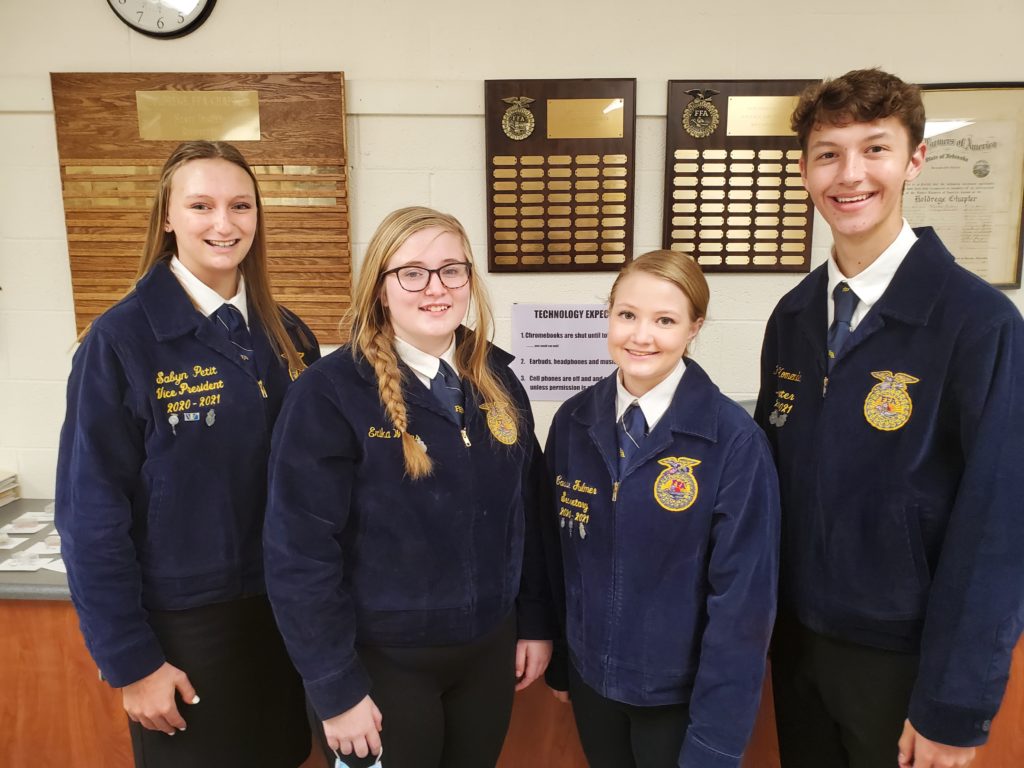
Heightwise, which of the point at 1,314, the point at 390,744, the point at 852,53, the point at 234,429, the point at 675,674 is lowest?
the point at 390,744

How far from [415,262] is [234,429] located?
1.48 ft

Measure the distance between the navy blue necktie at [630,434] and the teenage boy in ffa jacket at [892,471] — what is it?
27 centimetres

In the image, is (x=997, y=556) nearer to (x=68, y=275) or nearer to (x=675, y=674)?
(x=675, y=674)

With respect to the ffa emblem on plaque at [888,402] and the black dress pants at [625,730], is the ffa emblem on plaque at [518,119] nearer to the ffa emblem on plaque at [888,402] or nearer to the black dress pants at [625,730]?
the ffa emblem on plaque at [888,402]

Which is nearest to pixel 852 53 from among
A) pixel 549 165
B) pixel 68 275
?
pixel 549 165

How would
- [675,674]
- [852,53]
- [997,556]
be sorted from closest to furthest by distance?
[997,556]
[675,674]
[852,53]

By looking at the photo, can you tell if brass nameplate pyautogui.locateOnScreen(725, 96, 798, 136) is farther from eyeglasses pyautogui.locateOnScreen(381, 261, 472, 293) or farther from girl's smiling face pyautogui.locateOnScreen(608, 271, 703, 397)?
eyeglasses pyautogui.locateOnScreen(381, 261, 472, 293)

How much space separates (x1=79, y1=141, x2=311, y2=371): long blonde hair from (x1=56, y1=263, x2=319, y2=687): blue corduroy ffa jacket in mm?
79

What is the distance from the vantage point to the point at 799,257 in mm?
2002

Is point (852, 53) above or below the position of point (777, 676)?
above

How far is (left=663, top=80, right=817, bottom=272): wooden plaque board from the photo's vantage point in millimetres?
1920

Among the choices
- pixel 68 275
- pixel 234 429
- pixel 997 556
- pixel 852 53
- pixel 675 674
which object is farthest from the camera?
pixel 68 275

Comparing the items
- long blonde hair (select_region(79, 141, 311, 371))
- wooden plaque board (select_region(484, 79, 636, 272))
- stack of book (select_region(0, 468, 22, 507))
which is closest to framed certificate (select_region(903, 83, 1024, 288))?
wooden plaque board (select_region(484, 79, 636, 272))

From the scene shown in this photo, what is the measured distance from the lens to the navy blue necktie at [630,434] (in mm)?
1116
